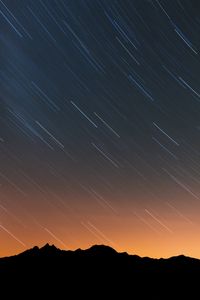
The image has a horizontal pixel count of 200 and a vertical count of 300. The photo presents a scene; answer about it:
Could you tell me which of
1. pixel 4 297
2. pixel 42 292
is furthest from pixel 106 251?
pixel 4 297

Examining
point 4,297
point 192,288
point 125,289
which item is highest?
point 192,288

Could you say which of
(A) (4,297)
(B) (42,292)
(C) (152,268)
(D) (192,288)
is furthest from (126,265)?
(A) (4,297)

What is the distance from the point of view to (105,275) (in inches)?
4006

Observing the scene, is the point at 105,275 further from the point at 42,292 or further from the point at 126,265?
the point at 42,292

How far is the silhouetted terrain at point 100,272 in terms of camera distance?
88519 mm

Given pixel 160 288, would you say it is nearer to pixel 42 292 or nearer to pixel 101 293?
pixel 101 293

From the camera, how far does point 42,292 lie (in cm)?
8319

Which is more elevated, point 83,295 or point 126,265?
point 126,265

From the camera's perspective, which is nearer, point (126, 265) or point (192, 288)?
point (192, 288)

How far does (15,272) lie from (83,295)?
21.0 meters

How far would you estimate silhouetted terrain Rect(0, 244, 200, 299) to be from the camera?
88519 millimetres

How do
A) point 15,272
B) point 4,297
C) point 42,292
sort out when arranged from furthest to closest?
1. point 15,272
2. point 42,292
3. point 4,297

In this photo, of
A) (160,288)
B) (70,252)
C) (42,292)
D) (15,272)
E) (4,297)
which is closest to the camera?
(4,297)

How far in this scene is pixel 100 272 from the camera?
338 ft
